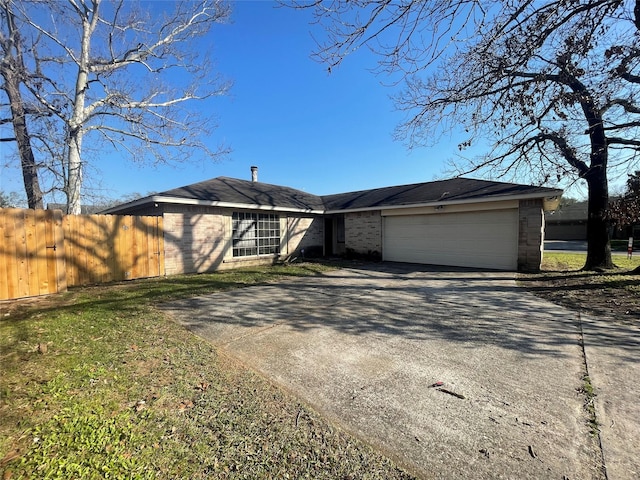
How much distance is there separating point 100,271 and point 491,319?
9925mm

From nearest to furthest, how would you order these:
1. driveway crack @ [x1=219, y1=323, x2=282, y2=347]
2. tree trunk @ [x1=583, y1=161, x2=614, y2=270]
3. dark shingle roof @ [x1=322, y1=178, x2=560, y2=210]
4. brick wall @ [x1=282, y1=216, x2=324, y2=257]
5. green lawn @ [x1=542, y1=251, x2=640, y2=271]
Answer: driveway crack @ [x1=219, y1=323, x2=282, y2=347], tree trunk @ [x1=583, y1=161, x2=614, y2=270], dark shingle roof @ [x1=322, y1=178, x2=560, y2=210], green lawn @ [x1=542, y1=251, x2=640, y2=271], brick wall @ [x1=282, y1=216, x2=324, y2=257]

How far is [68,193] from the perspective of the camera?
10.6 metres

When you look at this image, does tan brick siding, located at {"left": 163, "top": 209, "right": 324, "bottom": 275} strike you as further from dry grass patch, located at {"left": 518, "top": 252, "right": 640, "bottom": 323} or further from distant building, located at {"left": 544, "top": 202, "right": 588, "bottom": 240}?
distant building, located at {"left": 544, "top": 202, "right": 588, "bottom": 240}

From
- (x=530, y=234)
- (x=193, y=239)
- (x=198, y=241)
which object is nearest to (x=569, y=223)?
(x=530, y=234)

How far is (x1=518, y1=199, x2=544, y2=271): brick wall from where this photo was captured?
978 cm

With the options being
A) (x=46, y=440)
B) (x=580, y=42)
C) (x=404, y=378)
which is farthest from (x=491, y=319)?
(x=46, y=440)

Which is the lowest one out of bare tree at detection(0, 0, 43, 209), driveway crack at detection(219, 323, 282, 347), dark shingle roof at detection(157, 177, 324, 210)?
driveway crack at detection(219, 323, 282, 347)

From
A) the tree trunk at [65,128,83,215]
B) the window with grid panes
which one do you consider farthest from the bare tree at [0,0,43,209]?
the window with grid panes

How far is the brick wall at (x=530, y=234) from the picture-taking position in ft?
32.1

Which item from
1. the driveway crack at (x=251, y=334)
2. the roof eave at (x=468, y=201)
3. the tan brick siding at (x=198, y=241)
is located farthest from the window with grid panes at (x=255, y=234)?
the driveway crack at (x=251, y=334)

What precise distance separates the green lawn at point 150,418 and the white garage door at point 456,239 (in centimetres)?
1083

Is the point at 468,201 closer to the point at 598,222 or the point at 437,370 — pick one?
the point at 598,222

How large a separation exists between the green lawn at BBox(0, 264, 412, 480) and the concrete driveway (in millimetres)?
291

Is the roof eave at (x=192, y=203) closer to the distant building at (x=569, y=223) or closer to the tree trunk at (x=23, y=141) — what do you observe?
the tree trunk at (x=23, y=141)
